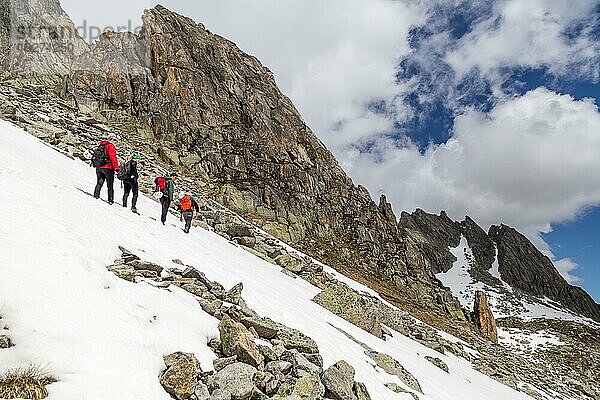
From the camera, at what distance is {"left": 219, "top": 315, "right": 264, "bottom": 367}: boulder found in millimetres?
6828

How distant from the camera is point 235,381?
607cm

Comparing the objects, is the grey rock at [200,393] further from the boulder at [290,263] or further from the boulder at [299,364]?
the boulder at [290,263]

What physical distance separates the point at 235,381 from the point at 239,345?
35.2 inches

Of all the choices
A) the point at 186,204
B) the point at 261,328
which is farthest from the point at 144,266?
the point at 186,204

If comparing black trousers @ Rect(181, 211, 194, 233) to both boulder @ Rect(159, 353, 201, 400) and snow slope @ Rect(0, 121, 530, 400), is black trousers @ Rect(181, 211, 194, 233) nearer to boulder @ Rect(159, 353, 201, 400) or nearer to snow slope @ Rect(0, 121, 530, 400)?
snow slope @ Rect(0, 121, 530, 400)

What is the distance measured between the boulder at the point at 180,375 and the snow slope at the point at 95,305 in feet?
0.39

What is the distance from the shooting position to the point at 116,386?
5.09 meters

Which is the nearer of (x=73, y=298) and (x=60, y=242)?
(x=73, y=298)

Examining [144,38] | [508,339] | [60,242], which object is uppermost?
[144,38]

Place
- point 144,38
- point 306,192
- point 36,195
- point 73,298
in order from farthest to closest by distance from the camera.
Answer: point 144,38
point 306,192
point 36,195
point 73,298

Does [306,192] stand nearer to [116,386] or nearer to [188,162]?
[188,162]

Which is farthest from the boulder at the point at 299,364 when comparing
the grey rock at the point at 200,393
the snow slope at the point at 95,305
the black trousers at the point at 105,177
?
the black trousers at the point at 105,177

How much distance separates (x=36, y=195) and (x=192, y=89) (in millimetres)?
49330

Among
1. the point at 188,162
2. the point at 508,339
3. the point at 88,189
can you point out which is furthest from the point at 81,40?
the point at 508,339
